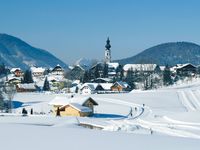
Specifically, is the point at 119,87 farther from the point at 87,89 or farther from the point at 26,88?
the point at 26,88

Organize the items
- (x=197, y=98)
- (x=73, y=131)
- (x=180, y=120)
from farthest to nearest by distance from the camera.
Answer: (x=197, y=98) < (x=180, y=120) < (x=73, y=131)

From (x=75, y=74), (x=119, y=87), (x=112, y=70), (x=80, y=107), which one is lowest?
(x=80, y=107)

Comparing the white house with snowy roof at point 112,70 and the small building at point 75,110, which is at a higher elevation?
the white house with snowy roof at point 112,70

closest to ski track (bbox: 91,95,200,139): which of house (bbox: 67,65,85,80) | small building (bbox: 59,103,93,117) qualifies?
small building (bbox: 59,103,93,117)

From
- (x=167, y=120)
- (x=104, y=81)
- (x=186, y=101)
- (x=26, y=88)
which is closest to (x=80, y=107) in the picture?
(x=167, y=120)

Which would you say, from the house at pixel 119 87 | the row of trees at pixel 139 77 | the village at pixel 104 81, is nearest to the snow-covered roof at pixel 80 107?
the village at pixel 104 81

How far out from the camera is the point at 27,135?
1023 cm

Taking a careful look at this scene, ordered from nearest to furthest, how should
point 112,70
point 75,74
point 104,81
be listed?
point 104,81
point 112,70
point 75,74

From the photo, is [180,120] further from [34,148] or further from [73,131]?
[34,148]

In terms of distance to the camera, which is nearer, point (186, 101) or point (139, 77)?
point (186, 101)

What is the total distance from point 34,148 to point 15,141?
0.89 meters

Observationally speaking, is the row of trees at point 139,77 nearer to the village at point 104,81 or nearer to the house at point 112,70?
the village at point 104,81

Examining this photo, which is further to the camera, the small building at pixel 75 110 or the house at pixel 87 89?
the house at pixel 87 89

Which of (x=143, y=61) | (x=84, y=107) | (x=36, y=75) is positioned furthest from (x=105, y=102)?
(x=36, y=75)
